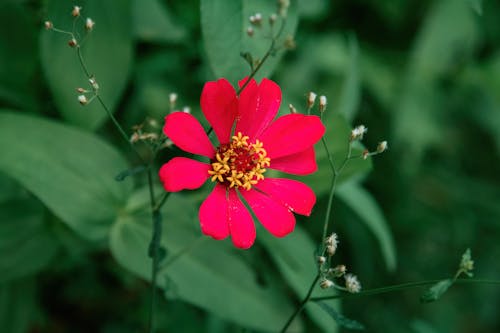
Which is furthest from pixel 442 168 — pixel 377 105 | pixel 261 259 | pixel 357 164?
pixel 357 164

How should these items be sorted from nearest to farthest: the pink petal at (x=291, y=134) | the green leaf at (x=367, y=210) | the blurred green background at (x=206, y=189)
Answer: the pink petal at (x=291, y=134) < the blurred green background at (x=206, y=189) < the green leaf at (x=367, y=210)

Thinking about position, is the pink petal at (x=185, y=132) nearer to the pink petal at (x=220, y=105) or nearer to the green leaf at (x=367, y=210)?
the pink petal at (x=220, y=105)

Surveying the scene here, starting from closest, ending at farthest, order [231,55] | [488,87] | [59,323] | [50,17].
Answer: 1. [231,55]
2. [50,17]
3. [59,323]
4. [488,87]

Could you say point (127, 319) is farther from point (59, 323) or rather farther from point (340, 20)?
point (340, 20)

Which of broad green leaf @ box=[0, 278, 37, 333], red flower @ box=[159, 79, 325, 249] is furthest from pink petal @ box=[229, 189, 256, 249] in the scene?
broad green leaf @ box=[0, 278, 37, 333]

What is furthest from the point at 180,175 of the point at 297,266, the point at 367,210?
the point at 367,210

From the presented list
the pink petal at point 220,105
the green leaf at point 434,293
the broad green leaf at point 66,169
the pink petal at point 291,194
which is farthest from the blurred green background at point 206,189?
the green leaf at point 434,293

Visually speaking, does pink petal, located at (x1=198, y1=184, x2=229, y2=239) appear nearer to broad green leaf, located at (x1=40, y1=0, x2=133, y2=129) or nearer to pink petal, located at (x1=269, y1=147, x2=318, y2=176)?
pink petal, located at (x1=269, y1=147, x2=318, y2=176)
